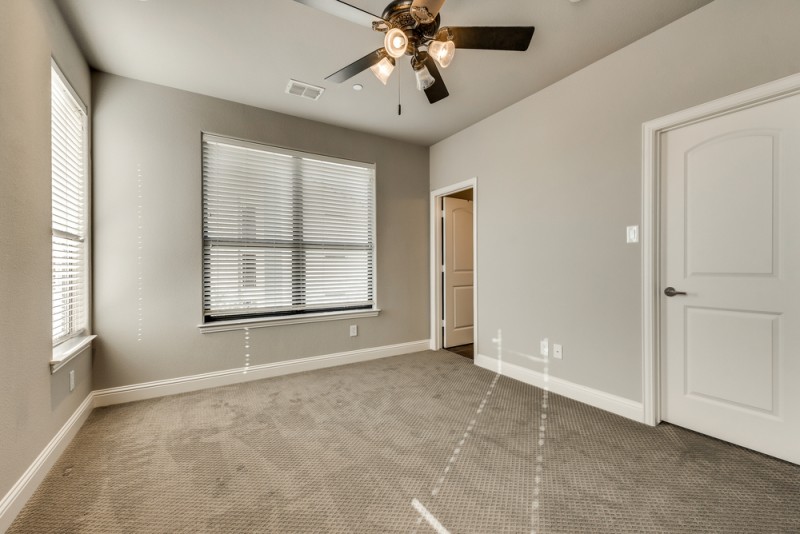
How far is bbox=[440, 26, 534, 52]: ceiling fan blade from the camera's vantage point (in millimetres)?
1590

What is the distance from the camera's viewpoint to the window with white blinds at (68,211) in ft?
7.01

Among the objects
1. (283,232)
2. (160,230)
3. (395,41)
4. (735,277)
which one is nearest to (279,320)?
(283,232)

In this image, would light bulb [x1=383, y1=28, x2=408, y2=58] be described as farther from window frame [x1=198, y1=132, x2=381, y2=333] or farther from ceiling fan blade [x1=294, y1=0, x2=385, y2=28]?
window frame [x1=198, y1=132, x2=381, y2=333]

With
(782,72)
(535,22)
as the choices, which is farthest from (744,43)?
(535,22)

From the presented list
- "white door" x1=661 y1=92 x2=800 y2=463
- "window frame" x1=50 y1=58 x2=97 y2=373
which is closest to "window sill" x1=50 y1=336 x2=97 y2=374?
"window frame" x1=50 y1=58 x2=97 y2=373

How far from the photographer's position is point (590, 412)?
258 centimetres

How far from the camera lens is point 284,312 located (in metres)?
3.60

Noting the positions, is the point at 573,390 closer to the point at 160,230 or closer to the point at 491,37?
the point at 491,37

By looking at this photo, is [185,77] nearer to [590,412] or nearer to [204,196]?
[204,196]

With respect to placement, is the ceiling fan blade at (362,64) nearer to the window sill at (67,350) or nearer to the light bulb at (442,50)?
the light bulb at (442,50)

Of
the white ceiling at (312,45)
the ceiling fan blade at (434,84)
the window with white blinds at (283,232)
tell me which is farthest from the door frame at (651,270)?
the window with white blinds at (283,232)

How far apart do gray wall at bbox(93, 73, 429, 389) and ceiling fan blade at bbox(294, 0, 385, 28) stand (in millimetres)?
2116

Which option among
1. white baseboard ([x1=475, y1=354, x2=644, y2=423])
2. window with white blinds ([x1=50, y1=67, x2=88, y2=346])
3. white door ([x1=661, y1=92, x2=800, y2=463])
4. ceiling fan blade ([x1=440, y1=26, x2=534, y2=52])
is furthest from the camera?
white baseboard ([x1=475, y1=354, x2=644, y2=423])

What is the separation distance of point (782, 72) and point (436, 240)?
312 cm
